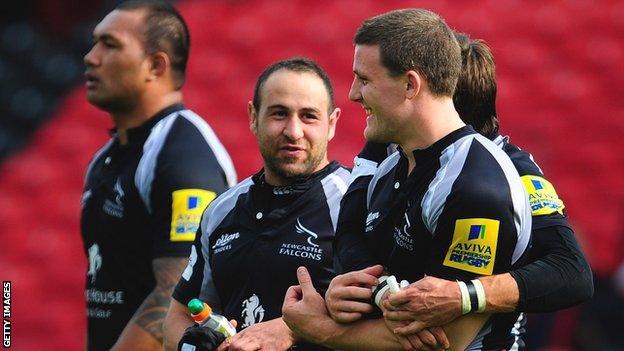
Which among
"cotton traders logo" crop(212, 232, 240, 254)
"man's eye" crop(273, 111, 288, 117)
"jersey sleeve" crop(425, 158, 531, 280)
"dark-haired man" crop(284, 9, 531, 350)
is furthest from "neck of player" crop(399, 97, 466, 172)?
"cotton traders logo" crop(212, 232, 240, 254)

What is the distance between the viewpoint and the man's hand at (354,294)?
3.40 meters

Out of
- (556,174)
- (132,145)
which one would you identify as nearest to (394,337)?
(132,145)

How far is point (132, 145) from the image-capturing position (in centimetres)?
504

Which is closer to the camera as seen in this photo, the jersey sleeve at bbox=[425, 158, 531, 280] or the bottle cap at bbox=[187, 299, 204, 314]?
the jersey sleeve at bbox=[425, 158, 531, 280]

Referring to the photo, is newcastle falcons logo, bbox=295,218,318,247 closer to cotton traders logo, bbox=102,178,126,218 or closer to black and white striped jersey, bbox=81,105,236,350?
black and white striped jersey, bbox=81,105,236,350

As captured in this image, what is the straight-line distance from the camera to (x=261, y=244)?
4098 mm

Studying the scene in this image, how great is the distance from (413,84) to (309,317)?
723mm

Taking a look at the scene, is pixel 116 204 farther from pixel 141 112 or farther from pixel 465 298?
pixel 465 298

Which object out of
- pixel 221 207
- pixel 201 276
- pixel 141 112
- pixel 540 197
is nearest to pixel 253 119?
pixel 221 207

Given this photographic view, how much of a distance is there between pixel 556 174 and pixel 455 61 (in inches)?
247

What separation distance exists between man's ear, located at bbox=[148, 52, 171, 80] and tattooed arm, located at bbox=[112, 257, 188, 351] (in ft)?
2.84

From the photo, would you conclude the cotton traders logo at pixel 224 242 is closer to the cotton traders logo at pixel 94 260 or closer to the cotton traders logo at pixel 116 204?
the cotton traders logo at pixel 116 204

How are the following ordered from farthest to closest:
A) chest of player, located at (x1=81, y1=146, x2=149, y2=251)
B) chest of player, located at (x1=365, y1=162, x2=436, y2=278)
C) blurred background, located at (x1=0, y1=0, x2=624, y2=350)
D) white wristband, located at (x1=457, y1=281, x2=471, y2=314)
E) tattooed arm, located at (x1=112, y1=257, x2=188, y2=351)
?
blurred background, located at (x1=0, y1=0, x2=624, y2=350) → chest of player, located at (x1=81, y1=146, x2=149, y2=251) → tattooed arm, located at (x1=112, y1=257, x2=188, y2=351) → chest of player, located at (x1=365, y1=162, x2=436, y2=278) → white wristband, located at (x1=457, y1=281, x2=471, y2=314)

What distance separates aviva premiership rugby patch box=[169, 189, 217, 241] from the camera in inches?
184
